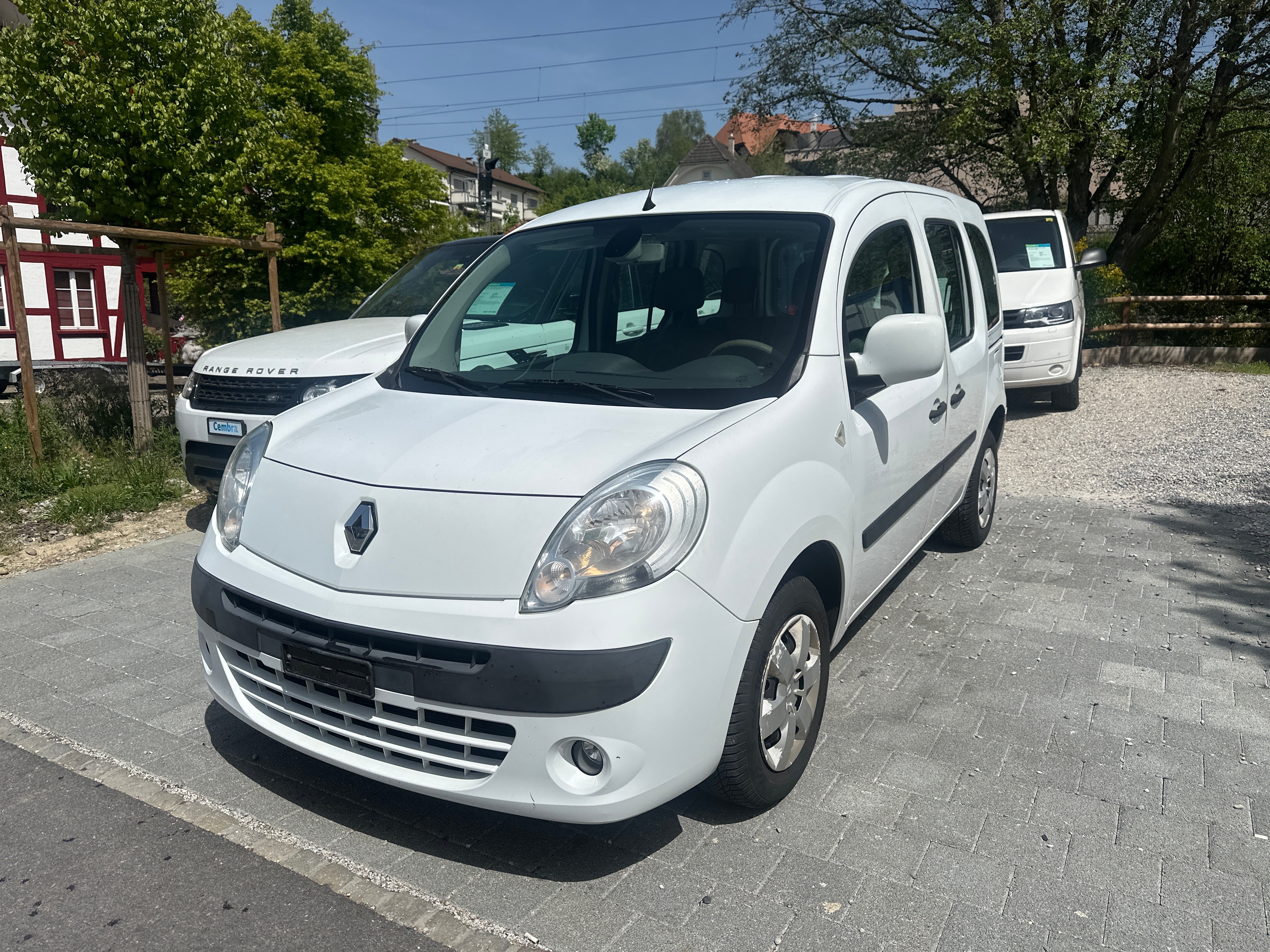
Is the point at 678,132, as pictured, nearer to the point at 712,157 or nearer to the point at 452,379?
the point at 712,157

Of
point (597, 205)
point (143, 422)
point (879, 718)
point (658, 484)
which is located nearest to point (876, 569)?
point (879, 718)

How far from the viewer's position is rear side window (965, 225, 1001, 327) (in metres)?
5.43

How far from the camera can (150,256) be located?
30.5 feet

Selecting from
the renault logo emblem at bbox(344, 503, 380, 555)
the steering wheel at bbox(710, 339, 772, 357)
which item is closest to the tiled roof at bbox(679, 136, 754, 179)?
the steering wheel at bbox(710, 339, 772, 357)

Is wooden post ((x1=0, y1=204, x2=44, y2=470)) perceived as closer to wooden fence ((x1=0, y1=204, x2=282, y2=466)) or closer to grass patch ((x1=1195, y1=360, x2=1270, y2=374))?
wooden fence ((x1=0, y1=204, x2=282, y2=466))

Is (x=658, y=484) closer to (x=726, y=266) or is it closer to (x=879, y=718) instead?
(x=726, y=266)

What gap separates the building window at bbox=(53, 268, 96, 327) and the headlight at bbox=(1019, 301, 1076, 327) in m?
25.1

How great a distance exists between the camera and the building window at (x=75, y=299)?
2655cm

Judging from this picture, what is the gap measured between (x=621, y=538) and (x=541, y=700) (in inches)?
17.7

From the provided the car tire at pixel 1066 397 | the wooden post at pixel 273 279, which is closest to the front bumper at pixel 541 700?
the wooden post at pixel 273 279

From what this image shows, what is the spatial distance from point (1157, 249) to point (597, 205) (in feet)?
53.6

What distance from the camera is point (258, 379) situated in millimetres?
6082

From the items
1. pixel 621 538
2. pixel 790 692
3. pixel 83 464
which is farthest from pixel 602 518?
pixel 83 464

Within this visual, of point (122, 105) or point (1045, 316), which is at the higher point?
point (122, 105)
